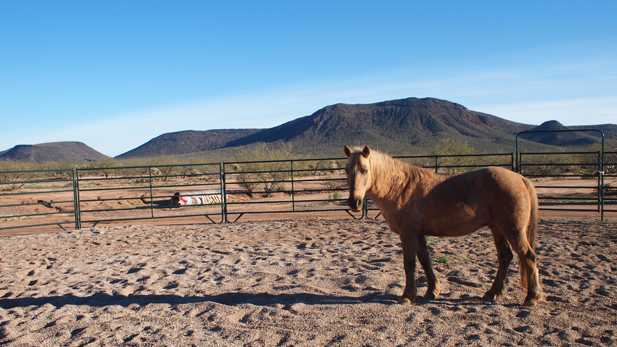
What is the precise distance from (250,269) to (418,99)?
318 ft

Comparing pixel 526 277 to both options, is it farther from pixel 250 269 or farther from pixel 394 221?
pixel 250 269

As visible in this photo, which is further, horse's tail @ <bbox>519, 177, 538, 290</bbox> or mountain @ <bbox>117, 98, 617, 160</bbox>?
mountain @ <bbox>117, 98, 617, 160</bbox>

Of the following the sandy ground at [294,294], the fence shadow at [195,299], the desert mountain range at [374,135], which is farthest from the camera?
the desert mountain range at [374,135]

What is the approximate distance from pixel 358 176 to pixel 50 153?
121606 mm

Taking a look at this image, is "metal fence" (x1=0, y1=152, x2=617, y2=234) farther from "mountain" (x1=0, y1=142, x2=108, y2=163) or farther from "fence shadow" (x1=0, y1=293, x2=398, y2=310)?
"mountain" (x1=0, y1=142, x2=108, y2=163)

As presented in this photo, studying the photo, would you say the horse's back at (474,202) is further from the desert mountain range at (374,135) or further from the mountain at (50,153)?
the mountain at (50,153)

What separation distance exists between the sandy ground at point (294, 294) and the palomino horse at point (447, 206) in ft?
1.08

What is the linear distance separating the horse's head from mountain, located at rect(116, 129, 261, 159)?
365ft

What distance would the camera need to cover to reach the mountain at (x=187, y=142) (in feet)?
380

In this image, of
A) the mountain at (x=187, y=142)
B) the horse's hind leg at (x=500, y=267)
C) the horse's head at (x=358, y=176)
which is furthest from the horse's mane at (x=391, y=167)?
the mountain at (x=187, y=142)

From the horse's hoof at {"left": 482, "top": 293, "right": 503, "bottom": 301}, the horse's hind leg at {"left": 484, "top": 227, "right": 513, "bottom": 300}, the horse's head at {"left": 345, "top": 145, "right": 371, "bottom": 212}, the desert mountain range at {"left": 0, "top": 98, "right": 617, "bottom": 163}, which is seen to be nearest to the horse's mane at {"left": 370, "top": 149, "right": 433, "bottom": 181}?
the horse's head at {"left": 345, "top": 145, "right": 371, "bottom": 212}

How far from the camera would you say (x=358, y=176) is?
3.36 m

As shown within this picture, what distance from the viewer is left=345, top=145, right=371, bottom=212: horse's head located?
128 inches

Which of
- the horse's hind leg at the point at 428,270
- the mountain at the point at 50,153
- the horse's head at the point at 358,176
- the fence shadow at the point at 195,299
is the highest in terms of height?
the mountain at the point at 50,153
